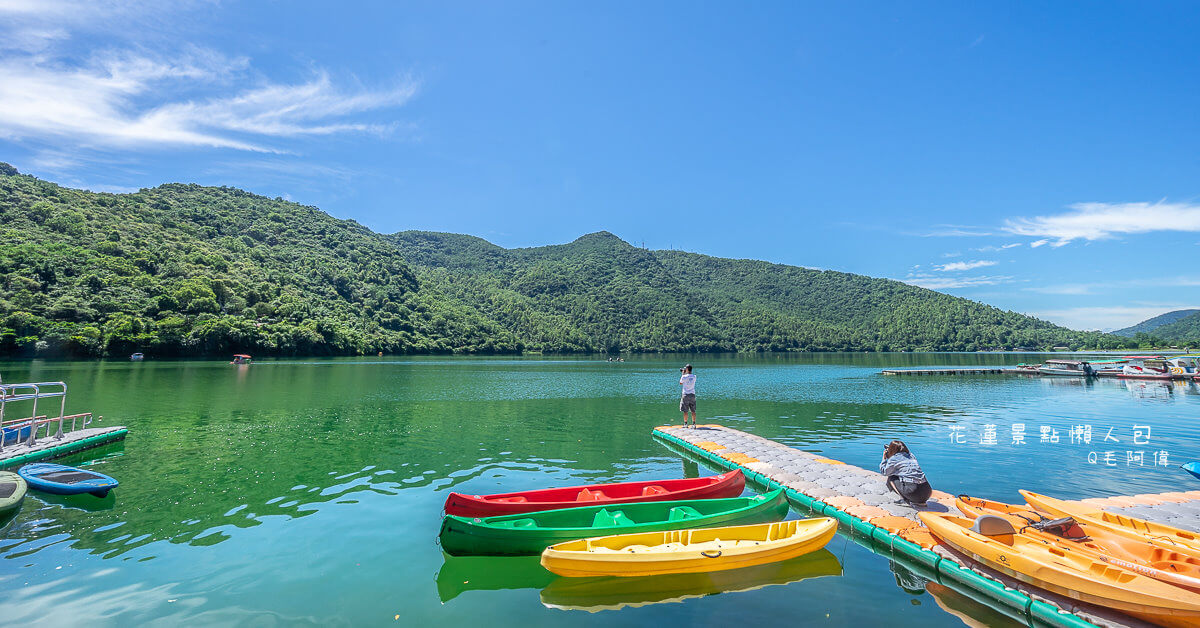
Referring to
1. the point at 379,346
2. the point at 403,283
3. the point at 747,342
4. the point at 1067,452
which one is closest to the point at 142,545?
the point at 1067,452

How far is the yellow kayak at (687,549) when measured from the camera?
9.30 metres

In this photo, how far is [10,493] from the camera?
1249cm

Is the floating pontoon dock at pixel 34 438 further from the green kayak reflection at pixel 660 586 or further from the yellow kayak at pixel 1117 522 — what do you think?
the yellow kayak at pixel 1117 522

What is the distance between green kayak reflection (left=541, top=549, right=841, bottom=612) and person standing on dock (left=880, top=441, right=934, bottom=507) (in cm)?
353

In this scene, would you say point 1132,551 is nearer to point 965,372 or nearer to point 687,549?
point 687,549

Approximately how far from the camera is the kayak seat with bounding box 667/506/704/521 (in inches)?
475

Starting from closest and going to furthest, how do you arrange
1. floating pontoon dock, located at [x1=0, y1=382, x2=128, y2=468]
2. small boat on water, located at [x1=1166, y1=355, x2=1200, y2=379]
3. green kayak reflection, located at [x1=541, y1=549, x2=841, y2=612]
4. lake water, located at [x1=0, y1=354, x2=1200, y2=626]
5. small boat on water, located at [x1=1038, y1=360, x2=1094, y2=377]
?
1. lake water, located at [x1=0, y1=354, x2=1200, y2=626]
2. green kayak reflection, located at [x1=541, y1=549, x2=841, y2=612]
3. floating pontoon dock, located at [x1=0, y1=382, x2=128, y2=468]
4. small boat on water, located at [x1=1166, y1=355, x2=1200, y2=379]
5. small boat on water, located at [x1=1038, y1=360, x2=1094, y2=377]

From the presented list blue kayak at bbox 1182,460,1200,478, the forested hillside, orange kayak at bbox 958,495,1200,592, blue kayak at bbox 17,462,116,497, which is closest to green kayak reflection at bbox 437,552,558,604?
orange kayak at bbox 958,495,1200,592

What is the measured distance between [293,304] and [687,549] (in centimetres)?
12388

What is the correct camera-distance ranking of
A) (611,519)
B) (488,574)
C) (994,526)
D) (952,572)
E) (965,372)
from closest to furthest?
1. (952,572)
2. (994,526)
3. (488,574)
4. (611,519)
5. (965,372)

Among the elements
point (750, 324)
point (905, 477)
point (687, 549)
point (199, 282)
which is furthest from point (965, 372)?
point (199, 282)

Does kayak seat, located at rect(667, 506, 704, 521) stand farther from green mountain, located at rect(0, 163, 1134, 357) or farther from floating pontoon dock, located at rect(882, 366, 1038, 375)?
green mountain, located at rect(0, 163, 1134, 357)

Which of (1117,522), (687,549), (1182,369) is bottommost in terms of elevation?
(687,549)

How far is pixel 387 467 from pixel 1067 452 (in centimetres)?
2611
